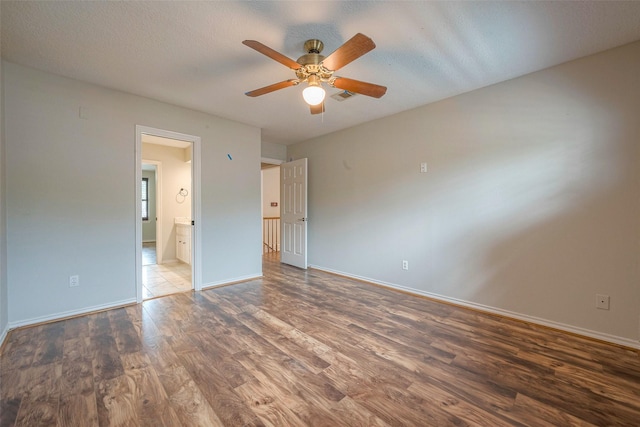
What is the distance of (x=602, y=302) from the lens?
7.49 feet

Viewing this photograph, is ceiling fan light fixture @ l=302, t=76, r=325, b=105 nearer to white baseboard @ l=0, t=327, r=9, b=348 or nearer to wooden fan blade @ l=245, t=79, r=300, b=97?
wooden fan blade @ l=245, t=79, r=300, b=97

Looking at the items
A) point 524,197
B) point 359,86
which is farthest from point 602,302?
point 359,86

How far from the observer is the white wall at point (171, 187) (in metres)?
5.44

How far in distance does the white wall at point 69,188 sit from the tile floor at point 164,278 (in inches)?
20.7

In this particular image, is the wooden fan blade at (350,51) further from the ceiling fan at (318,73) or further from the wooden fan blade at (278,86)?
the wooden fan blade at (278,86)

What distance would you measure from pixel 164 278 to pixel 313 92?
3.86 meters

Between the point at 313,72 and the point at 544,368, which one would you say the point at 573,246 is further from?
the point at 313,72

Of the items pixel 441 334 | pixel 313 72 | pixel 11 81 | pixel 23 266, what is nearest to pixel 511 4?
pixel 313 72

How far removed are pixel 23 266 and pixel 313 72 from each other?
3.21 metres

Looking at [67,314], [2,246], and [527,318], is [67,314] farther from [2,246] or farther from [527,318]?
[527,318]

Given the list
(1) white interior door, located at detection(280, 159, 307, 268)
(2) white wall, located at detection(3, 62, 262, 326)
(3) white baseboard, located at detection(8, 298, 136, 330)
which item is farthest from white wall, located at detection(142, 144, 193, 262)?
(3) white baseboard, located at detection(8, 298, 136, 330)

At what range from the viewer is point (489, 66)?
248 cm

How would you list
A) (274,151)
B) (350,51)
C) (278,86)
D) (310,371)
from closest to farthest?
(350,51)
(310,371)
(278,86)
(274,151)

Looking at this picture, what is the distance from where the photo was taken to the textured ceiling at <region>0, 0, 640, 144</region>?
1773 mm
